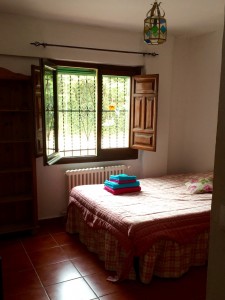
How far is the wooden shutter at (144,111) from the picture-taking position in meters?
3.78

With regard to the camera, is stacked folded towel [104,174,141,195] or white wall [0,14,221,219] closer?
stacked folded towel [104,174,141,195]

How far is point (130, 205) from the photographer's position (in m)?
2.86

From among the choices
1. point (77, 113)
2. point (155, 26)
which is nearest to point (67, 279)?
point (77, 113)

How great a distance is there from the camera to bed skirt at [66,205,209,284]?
8.12 feet

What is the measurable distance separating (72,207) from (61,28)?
215 cm

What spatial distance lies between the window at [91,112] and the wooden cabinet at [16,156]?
1.09ft

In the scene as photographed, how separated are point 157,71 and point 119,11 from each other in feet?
3.83

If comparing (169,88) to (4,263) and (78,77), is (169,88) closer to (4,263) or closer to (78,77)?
(78,77)

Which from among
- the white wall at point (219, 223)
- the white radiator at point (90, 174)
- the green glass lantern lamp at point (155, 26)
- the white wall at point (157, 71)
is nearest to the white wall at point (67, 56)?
the white wall at point (157, 71)

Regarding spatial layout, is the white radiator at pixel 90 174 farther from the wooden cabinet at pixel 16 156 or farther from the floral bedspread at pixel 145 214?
the wooden cabinet at pixel 16 156

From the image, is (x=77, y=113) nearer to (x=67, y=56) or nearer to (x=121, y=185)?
(x=67, y=56)

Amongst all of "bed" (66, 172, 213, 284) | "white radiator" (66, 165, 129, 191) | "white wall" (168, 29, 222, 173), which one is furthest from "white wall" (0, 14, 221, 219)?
"bed" (66, 172, 213, 284)

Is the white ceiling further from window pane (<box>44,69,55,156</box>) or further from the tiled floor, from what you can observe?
the tiled floor

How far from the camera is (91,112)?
13.0 feet
